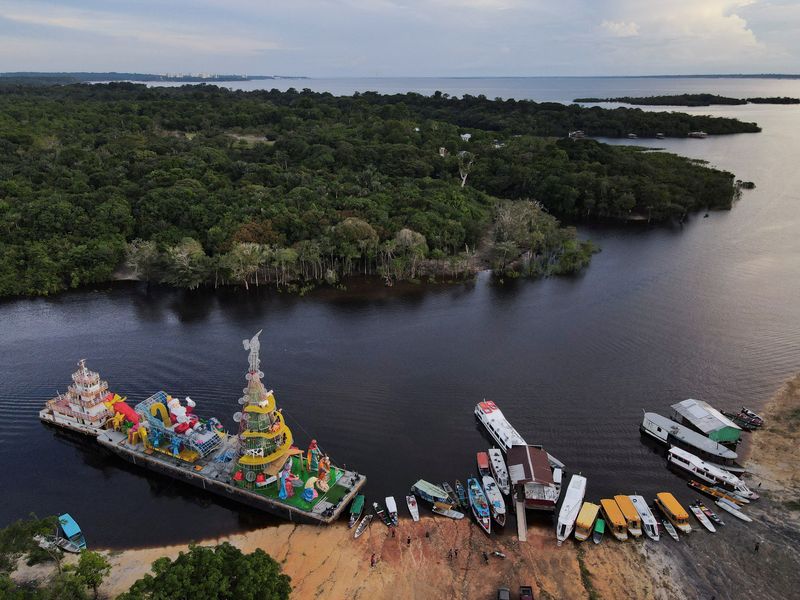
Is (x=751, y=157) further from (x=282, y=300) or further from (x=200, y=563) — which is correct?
(x=200, y=563)

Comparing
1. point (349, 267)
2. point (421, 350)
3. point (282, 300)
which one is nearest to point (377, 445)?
point (421, 350)

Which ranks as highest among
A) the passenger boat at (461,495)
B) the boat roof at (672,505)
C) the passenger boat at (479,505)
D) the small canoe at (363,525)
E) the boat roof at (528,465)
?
the boat roof at (528,465)

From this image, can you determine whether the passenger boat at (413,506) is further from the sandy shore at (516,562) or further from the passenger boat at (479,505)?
the passenger boat at (479,505)

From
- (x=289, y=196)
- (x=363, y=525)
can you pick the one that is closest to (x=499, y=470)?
(x=363, y=525)

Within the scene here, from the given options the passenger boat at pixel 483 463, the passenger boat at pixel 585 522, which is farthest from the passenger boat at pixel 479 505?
the passenger boat at pixel 585 522

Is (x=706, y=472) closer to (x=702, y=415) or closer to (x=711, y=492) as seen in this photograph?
(x=711, y=492)

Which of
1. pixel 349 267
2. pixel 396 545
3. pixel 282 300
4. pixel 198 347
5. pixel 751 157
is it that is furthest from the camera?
pixel 751 157

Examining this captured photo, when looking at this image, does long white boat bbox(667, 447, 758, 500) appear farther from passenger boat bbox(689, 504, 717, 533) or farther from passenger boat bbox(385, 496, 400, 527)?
passenger boat bbox(385, 496, 400, 527)
